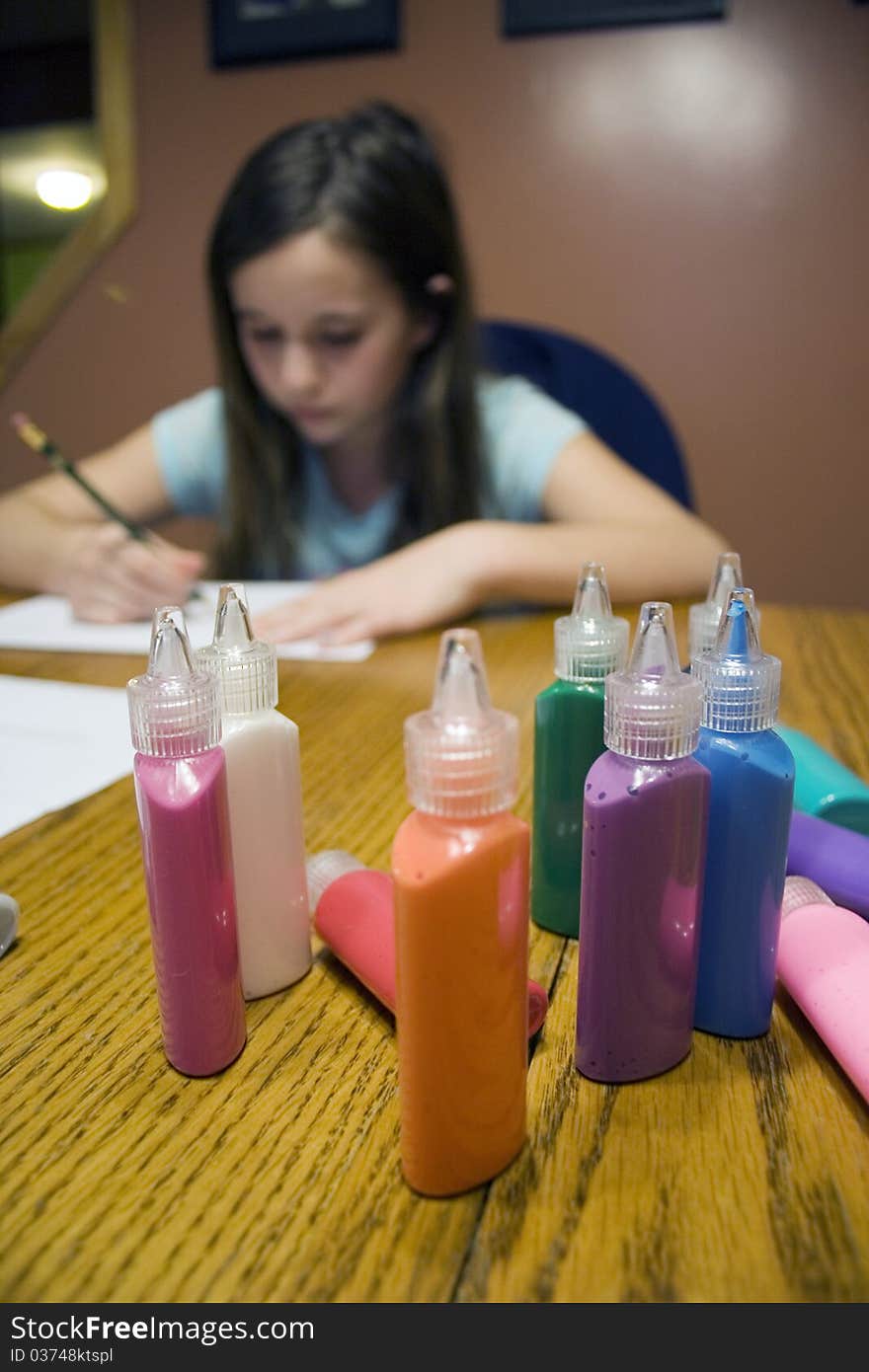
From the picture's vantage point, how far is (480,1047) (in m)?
0.25

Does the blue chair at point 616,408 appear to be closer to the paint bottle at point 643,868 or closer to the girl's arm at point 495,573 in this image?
the girl's arm at point 495,573

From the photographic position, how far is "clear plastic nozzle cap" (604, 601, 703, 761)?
0.27 metres

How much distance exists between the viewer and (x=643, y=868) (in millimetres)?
279

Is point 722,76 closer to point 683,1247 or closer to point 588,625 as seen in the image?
point 588,625

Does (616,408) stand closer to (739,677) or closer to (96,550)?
(96,550)

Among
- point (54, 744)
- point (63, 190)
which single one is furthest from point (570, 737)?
point (63, 190)

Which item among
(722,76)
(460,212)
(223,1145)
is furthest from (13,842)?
(722,76)

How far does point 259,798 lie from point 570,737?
0.13 meters

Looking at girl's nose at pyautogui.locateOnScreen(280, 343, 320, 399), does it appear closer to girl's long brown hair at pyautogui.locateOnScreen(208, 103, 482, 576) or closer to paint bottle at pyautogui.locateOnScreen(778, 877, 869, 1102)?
girl's long brown hair at pyautogui.locateOnScreen(208, 103, 482, 576)

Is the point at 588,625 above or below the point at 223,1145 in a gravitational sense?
above

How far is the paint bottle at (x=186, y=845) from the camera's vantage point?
28 cm

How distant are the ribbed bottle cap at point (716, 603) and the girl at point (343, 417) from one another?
690 millimetres
